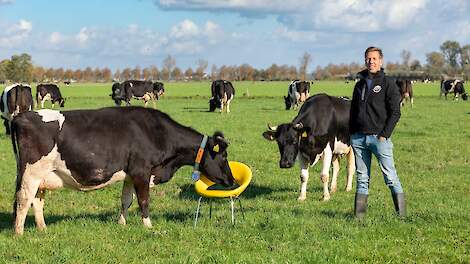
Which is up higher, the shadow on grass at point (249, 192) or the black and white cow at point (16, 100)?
the black and white cow at point (16, 100)

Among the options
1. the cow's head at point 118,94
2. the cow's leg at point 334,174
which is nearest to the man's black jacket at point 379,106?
the cow's leg at point 334,174

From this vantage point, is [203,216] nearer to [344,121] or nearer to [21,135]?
[21,135]

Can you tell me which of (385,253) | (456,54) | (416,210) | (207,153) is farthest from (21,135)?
(456,54)

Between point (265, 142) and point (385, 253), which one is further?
point (265, 142)

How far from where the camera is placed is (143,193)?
28.3 ft

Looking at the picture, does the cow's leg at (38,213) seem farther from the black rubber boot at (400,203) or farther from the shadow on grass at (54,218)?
the black rubber boot at (400,203)

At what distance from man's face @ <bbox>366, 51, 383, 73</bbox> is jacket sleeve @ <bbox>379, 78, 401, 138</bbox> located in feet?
1.01

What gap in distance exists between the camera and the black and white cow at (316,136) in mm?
11195

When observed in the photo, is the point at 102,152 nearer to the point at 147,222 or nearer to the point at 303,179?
the point at 147,222

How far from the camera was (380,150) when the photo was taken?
8.71 metres

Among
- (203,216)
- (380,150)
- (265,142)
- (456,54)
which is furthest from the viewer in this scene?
(456,54)

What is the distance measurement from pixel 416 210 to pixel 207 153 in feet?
12.7

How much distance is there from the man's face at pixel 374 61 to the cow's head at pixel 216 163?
260cm

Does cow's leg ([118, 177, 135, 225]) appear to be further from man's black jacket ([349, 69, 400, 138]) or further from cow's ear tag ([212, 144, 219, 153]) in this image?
man's black jacket ([349, 69, 400, 138])
